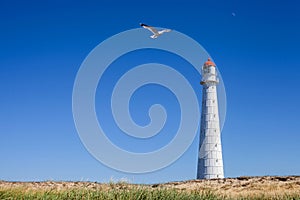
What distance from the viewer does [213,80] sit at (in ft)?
121

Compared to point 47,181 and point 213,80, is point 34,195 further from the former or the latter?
point 213,80

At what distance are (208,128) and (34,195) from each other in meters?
22.7

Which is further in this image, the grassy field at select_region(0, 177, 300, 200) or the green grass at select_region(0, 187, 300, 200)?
the grassy field at select_region(0, 177, 300, 200)

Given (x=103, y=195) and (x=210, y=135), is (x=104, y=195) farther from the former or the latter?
(x=210, y=135)

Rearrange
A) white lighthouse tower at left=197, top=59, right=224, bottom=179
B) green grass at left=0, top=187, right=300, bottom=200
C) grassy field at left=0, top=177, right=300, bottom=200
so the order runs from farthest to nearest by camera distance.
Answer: white lighthouse tower at left=197, top=59, right=224, bottom=179
grassy field at left=0, top=177, right=300, bottom=200
green grass at left=0, top=187, right=300, bottom=200

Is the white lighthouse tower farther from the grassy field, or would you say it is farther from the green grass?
the green grass

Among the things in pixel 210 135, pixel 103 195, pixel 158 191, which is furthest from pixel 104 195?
pixel 210 135

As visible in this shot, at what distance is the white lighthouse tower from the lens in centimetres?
3444

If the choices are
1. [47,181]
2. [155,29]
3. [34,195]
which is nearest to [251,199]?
[34,195]

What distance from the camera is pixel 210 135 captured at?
116 ft

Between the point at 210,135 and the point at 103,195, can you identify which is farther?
the point at 210,135

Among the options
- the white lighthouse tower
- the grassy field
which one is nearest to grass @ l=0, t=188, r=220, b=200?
the grassy field

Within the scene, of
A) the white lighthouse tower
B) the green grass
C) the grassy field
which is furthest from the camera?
the white lighthouse tower

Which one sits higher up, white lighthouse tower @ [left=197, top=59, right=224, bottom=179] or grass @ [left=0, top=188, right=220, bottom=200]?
white lighthouse tower @ [left=197, top=59, right=224, bottom=179]
